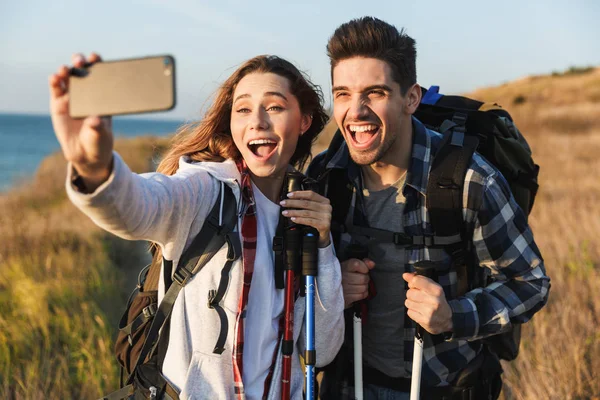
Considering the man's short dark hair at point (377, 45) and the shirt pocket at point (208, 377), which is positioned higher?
the man's short dark hair at point (377, 45)

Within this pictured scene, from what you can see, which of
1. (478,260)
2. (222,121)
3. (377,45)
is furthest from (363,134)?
(478,260)

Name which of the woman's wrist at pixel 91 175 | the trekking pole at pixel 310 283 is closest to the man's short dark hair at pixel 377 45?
the trekking pole at pixel 310 283

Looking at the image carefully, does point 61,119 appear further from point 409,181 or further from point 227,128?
point 409,181

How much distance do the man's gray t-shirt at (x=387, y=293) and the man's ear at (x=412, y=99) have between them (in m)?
0.38

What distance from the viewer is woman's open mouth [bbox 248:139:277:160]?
9.14ft

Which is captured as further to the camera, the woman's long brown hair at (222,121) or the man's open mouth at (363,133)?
the man's open mouth at (363,133)

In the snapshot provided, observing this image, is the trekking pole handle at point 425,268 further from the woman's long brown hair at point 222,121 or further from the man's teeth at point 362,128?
the woman's long brown hair at point 222,121

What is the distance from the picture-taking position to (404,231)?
10.1 feet

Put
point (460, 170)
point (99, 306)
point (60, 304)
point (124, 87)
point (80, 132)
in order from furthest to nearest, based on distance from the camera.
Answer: point (99, 306) < point (60, 304) < point (460, 170) < point (80, 132) < point (124, 87)

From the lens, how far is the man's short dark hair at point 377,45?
124 inches

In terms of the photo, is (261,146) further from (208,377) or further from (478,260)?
(478,260)

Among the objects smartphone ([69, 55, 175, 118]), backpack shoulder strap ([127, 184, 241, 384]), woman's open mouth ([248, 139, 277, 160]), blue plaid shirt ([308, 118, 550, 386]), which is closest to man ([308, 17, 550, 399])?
blue plaid shirt ([308, 118, 550, 386])

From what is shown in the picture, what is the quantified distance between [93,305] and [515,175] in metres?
4.80

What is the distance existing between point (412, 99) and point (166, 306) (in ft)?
5.50
